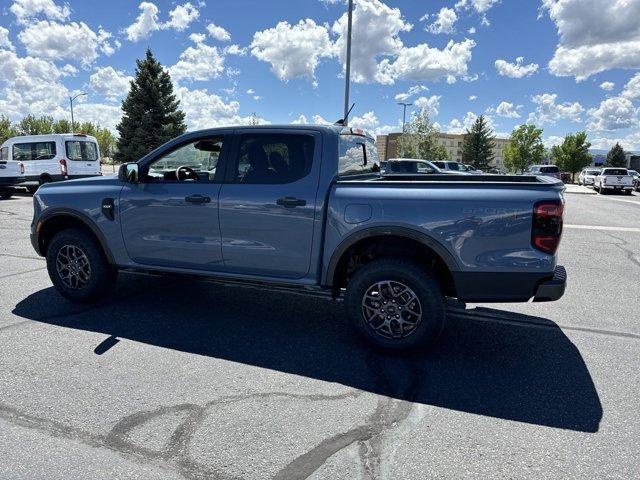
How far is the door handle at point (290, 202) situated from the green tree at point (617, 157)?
72.6 metres

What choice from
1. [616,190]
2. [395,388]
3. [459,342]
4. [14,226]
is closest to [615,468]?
[395,388]

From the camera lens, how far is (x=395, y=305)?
3707 millimetres

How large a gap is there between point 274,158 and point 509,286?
2213 mm

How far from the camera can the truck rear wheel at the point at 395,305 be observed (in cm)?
359

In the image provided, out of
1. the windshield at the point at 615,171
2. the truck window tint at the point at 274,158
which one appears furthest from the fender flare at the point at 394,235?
the windshield at the point at 615,171

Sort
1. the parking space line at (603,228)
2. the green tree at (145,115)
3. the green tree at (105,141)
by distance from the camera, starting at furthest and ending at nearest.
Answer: the green tree at (105,141), the green tree at (145,115), the parking space line at (603,228)

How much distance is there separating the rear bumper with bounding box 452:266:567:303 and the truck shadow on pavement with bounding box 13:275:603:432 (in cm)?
56

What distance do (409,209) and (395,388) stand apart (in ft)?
4.32

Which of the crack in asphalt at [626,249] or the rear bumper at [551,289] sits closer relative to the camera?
the rear bumper at [551,289]

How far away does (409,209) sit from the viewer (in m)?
3.53

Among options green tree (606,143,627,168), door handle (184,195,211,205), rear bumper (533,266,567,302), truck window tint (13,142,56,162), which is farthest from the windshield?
green tree (606,143,627,168)

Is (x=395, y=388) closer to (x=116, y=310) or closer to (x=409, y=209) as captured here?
(x=409, y=209)

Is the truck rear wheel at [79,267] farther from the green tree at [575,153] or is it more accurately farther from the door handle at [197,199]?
the green tree at [575,153]

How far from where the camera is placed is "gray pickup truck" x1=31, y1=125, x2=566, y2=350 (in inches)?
134
